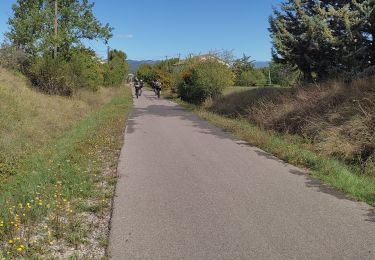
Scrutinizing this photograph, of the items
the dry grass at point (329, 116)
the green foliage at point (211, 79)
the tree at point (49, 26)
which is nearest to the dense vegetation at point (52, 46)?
the tree at point (49, 26)

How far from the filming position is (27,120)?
14.7 metres

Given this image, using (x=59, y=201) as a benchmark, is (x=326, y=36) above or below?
above

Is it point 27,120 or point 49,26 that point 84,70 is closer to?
point 49,26

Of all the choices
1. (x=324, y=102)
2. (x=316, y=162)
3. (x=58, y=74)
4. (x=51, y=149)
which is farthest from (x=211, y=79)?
(x=316, y=162)

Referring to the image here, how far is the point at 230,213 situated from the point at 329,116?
24.7ft

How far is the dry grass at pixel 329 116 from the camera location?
9.88m

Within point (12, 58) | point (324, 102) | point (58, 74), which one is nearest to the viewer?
point (324, 102)

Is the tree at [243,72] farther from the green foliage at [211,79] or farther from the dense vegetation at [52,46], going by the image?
the dense vegetation at [52,46]

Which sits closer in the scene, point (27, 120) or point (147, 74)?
point (27, 120)

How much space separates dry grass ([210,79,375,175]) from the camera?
9875 mm

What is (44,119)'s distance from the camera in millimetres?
15914

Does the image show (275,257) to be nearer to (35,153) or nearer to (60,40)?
(35,153)

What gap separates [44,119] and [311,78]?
1087 centimetres

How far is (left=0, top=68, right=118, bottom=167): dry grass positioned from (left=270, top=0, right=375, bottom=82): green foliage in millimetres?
9252
